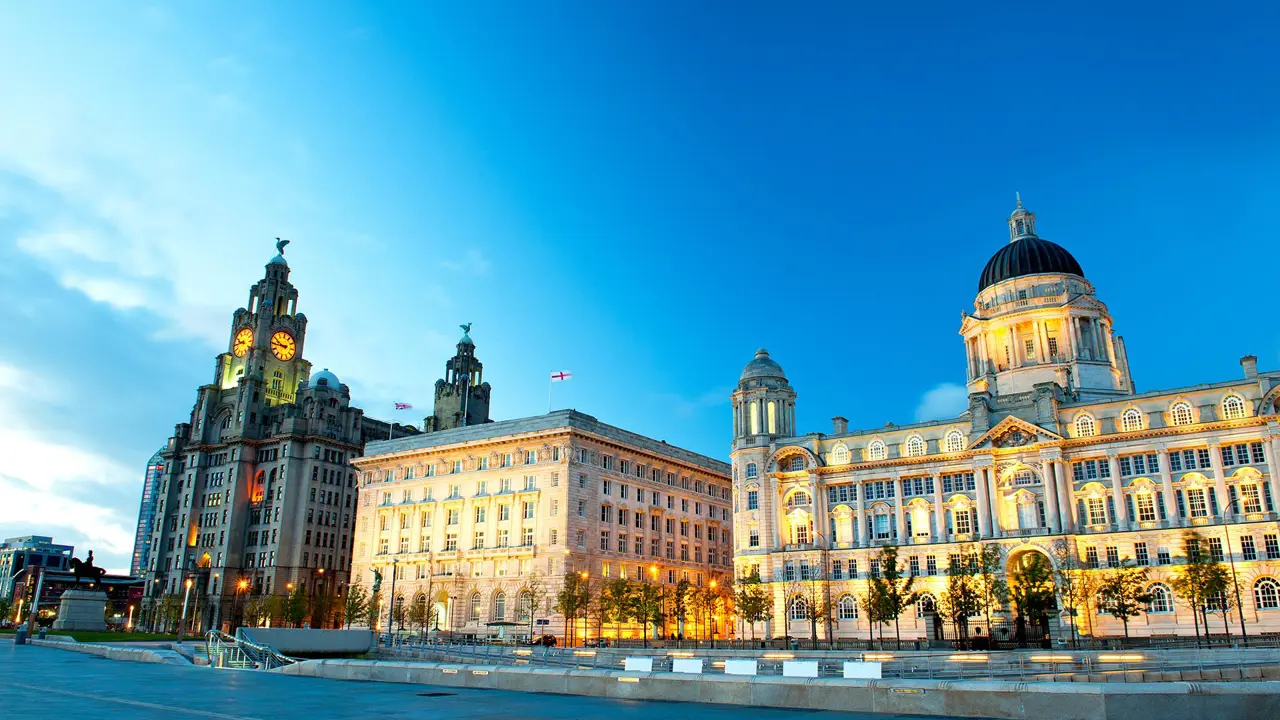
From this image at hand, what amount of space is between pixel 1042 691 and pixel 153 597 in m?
146

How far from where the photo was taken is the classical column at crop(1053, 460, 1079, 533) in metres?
83.3

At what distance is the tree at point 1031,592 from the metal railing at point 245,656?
2163 inches

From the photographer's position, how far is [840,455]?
319ft

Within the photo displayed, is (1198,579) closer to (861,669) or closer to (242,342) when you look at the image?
(861,669)

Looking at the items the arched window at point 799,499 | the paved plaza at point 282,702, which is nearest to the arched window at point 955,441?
the arched window at point 799,499

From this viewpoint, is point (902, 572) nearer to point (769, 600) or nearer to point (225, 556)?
point (769, 600)

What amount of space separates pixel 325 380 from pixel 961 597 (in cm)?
10521

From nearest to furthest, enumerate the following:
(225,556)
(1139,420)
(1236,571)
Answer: (1236,571), (1139,420), (225,556)

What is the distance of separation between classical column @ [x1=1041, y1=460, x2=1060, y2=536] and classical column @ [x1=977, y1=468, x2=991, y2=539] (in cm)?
497

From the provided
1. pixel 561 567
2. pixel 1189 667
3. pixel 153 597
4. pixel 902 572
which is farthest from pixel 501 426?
pixel 1189 667

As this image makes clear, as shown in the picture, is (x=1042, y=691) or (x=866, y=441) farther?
(x=866, y=441)

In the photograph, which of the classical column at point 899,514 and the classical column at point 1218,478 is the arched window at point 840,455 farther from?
the classical column at point 1218,478

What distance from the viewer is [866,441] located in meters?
96.6

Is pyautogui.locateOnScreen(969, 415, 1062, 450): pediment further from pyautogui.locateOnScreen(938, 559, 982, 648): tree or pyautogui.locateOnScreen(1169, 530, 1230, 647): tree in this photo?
pyautogui.locateOnScreen(1169, 530, 1230, 647): tree
